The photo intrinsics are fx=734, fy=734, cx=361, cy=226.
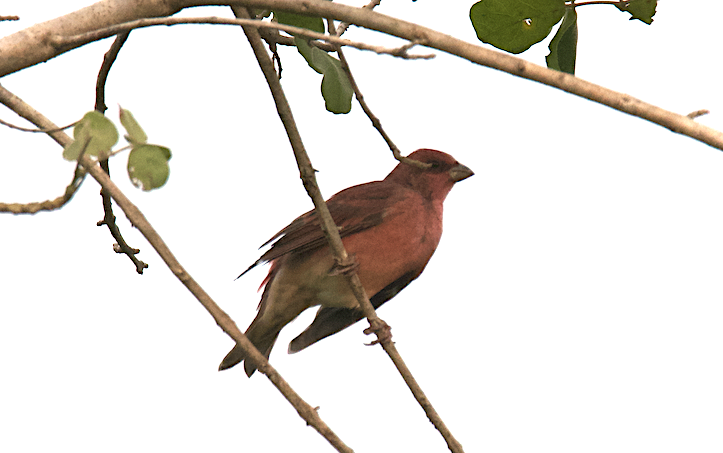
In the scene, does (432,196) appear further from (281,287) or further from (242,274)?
(242,274)

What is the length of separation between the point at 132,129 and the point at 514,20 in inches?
82.6

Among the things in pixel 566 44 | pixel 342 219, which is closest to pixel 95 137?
pixel 566 44

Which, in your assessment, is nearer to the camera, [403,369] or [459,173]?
[403,369]

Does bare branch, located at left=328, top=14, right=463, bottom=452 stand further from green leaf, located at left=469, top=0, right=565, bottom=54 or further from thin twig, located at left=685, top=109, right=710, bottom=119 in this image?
thin twig, located at left=685, top=109, right=710, bottom=119

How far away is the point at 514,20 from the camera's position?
3572 mm

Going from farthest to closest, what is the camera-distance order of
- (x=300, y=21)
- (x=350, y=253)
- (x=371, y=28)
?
(x=350, y=253) → (x=300, y=21) → (x=371, y=28)

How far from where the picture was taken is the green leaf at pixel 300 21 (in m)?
3.94

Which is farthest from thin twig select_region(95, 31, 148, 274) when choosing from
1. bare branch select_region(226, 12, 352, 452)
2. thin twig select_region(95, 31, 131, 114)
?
bare branch select_region(226, 12, 352, 452)

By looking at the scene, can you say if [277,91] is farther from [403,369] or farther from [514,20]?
[403,369]

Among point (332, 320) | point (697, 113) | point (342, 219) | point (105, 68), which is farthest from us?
point (332, 320)

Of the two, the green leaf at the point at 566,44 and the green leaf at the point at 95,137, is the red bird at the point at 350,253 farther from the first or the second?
the green leaf at the point at 95,137

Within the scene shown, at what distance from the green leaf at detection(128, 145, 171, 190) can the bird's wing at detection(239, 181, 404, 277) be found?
98.2 inches

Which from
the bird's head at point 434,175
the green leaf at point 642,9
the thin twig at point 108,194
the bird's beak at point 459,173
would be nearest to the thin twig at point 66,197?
the thin twig at point 108,194

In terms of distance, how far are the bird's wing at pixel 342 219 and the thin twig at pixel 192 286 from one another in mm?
2054
